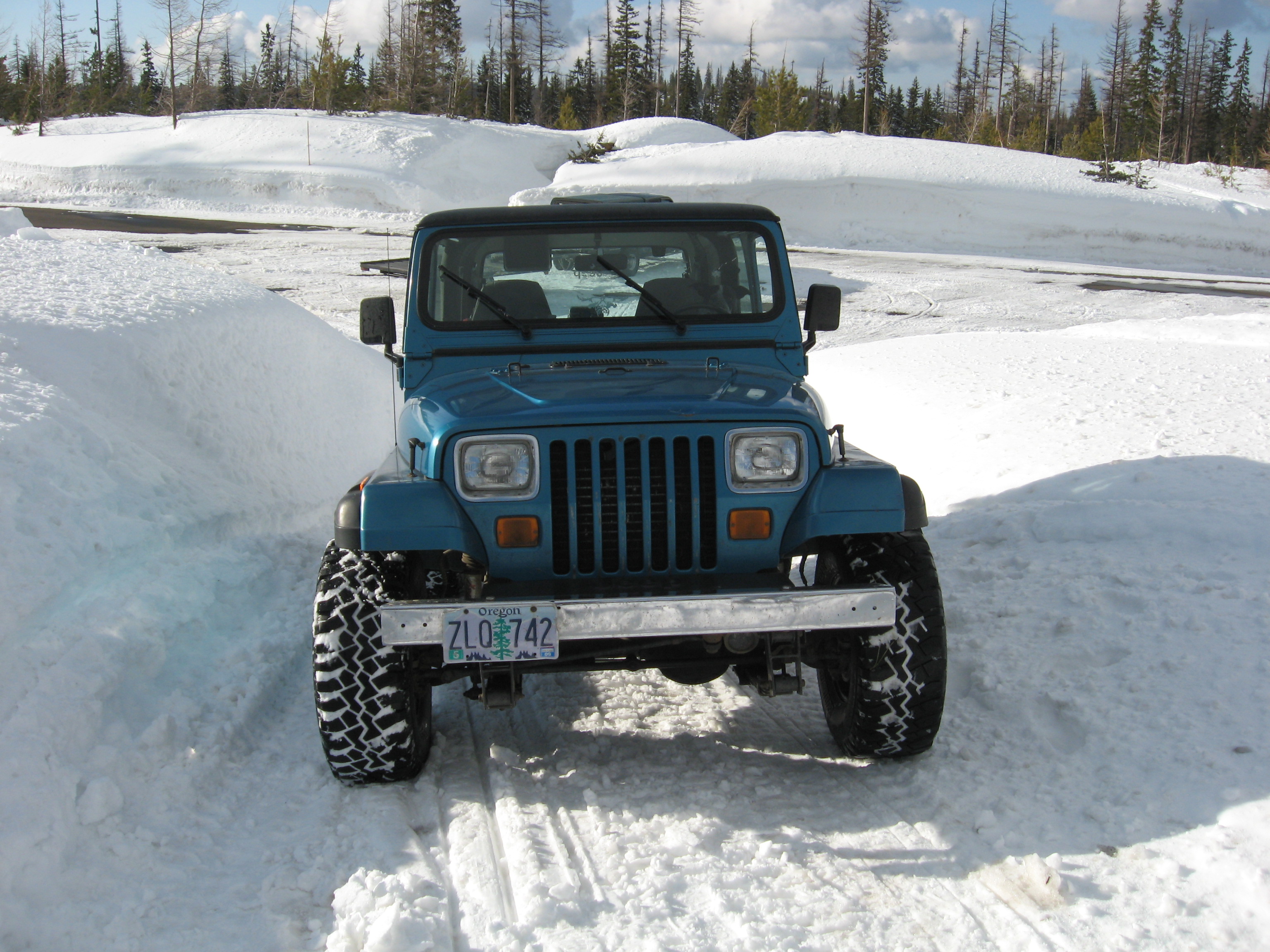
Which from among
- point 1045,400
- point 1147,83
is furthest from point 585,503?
point 1147,83

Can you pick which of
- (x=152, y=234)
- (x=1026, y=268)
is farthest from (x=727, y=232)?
(x=152, y=234)

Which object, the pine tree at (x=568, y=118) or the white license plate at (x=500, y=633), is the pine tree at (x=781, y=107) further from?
the white license plate at (x=500, y=633)

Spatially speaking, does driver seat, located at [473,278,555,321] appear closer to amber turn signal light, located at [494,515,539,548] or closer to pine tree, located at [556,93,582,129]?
amber turn signal light, located at [494,515,539,548]

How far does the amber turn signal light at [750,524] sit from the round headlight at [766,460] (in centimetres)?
8

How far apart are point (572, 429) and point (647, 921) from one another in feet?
4.59

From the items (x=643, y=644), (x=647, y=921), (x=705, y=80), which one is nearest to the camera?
(x=647, y=921)

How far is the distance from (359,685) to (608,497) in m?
0.95

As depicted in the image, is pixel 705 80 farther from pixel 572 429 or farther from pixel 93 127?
pixel 572 429

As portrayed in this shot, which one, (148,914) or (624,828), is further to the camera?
(624,828)

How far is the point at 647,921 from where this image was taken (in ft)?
8.23

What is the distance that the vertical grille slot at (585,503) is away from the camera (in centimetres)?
310

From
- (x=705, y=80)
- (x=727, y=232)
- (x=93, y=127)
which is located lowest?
(x=727, y=232)

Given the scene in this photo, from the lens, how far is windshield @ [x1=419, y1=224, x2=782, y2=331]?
4.04 m

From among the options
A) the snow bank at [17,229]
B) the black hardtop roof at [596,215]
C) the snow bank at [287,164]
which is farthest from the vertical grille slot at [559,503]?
the snow bank at [287,164]
